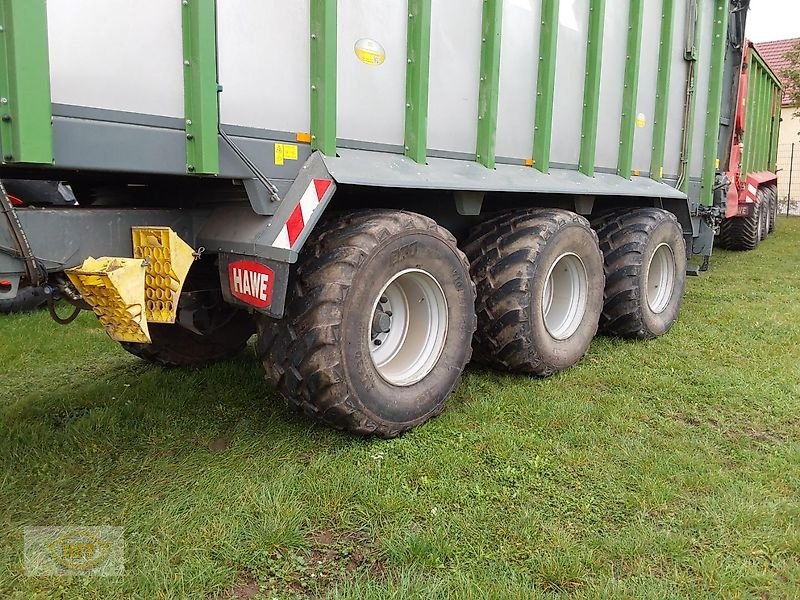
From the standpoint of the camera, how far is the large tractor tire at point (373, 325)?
3.18m

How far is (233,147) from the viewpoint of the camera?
2898mm

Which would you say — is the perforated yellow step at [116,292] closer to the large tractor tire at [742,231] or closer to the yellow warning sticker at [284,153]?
the yellow warning sticker at [284,153]

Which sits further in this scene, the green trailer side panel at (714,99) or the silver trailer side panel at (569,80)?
the green trailer side panel at (714,99)

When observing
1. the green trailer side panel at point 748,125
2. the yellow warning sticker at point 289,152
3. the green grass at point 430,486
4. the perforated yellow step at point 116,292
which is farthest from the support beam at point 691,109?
the green trailer side panel at point 748,125

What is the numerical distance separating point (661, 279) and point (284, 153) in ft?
13.7

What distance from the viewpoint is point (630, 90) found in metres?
5.42

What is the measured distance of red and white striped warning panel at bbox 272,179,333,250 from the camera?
3.00m

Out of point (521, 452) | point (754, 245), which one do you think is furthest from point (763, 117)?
point (521, 452)

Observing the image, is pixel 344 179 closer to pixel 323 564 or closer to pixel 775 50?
pixel 323 564

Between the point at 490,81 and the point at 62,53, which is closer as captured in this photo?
the point at 62,53

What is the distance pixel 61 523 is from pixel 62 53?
1763 mm

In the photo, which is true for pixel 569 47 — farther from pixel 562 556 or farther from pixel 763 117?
pixel 763 117

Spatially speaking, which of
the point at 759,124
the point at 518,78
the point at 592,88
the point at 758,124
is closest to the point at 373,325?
the point at 518,78

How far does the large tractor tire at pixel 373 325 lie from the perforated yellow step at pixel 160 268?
0.49m
